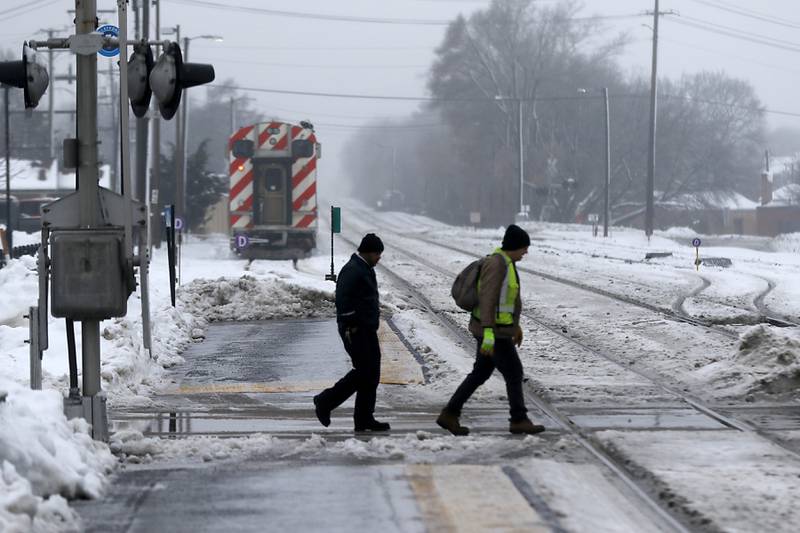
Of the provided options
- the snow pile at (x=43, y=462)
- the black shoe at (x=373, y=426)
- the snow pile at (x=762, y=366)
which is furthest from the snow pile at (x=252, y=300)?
the snow pile at (x=43, y=462)

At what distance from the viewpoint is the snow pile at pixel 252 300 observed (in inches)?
821

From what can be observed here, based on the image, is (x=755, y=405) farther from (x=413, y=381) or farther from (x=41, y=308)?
(x=41, y=308)

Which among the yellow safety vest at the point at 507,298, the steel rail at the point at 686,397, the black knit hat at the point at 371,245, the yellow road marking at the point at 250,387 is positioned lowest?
the yellow road marking at the point at 250,387

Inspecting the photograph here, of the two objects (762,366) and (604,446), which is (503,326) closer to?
(604,446)

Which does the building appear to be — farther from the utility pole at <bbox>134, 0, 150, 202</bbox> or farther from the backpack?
the backpack

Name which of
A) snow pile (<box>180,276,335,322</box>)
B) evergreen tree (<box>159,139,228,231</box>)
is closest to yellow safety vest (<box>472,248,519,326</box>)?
snow pile (<box>180,276,335,322</box>)

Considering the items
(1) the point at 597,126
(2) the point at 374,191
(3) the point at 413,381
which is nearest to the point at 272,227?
(3) the point at 413,381

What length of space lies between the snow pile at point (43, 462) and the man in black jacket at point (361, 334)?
7.24ft

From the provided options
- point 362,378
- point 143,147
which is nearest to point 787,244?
point 143,147

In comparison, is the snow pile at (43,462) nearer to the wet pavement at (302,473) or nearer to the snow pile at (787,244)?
the wet pavement at (302,473)

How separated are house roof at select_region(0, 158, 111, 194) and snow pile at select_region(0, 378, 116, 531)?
73.9m

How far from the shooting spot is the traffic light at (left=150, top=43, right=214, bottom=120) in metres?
9.89

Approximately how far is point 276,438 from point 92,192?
7.39ft

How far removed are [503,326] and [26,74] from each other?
13.2ft
